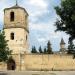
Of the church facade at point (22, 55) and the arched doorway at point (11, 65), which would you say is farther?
the arched doorway at point (11, 65)

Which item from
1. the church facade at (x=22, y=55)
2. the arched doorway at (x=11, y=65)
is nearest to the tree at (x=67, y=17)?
the church facade at (x=22, y=55)

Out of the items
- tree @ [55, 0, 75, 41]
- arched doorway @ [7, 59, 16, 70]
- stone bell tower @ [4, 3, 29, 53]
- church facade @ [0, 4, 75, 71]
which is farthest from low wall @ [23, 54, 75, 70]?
tree @ [55, 0, 75, 41]

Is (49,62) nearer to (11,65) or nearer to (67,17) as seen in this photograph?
(11,65)

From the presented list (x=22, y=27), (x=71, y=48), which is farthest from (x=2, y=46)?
(x=22, y=27)

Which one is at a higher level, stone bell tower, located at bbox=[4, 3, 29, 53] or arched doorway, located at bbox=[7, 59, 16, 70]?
stone bell tower, located at bbox=[4, 3, 29, 53]

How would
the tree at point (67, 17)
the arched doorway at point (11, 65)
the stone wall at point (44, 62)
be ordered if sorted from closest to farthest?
1. the tree at point (67, 17)
2. the stone wall at point (44, 62)
3. the arched doorway at point (11, 65)

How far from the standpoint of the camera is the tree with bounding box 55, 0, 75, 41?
17.2 metres

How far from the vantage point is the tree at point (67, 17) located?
679 inches

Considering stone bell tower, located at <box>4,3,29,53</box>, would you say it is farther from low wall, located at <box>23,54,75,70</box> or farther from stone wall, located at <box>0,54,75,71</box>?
low wall, located at <box>23,54,75,70</box>

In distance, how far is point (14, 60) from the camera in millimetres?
53750

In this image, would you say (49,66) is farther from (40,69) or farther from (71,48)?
(71,48)

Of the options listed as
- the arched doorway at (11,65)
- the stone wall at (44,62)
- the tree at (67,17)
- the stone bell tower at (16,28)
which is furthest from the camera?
the stone bell tower at (16,28)

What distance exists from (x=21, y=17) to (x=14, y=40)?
4.48 meters

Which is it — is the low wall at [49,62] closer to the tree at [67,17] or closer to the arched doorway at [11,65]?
the arched doorway at [11,65]
